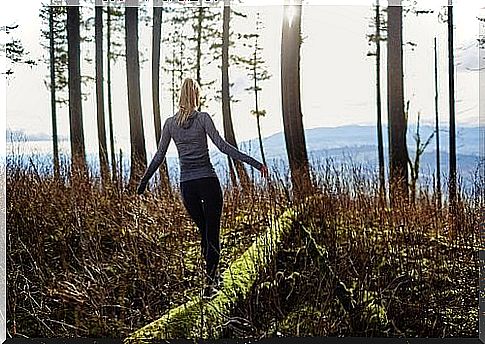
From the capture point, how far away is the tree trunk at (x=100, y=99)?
5965 mm

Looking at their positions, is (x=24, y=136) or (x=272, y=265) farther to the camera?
(x=24, y=136)

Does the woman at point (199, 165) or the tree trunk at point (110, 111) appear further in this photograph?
the tree trunk at point (110, 111)

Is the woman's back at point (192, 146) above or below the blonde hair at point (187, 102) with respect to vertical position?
below

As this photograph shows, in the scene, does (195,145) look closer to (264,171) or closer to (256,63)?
(264,171)

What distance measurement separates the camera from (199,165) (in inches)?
231

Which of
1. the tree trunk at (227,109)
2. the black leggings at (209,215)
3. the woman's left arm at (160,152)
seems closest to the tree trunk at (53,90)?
the woman's left arm at (160,152)

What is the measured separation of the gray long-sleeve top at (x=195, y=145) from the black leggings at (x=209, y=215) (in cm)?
6

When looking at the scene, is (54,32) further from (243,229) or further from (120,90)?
(243,229)

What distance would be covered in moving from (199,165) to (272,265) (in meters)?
0.81

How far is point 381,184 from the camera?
588 cm

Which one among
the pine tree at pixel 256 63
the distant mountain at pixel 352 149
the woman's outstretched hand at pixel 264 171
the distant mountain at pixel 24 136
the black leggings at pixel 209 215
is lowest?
the black leggings at pixel 209 215

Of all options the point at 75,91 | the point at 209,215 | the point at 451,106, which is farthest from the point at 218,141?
the point at 451,106

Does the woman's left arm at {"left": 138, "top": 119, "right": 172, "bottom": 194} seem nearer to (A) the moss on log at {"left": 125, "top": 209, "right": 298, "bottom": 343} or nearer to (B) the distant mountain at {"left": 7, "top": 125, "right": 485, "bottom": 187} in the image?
(B) the distant mountain at {"left": 7, "top": 125, "right": 485, "bottom": 187}

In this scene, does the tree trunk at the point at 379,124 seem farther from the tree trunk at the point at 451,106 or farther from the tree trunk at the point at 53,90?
the tree trunk at the point at 53,90
